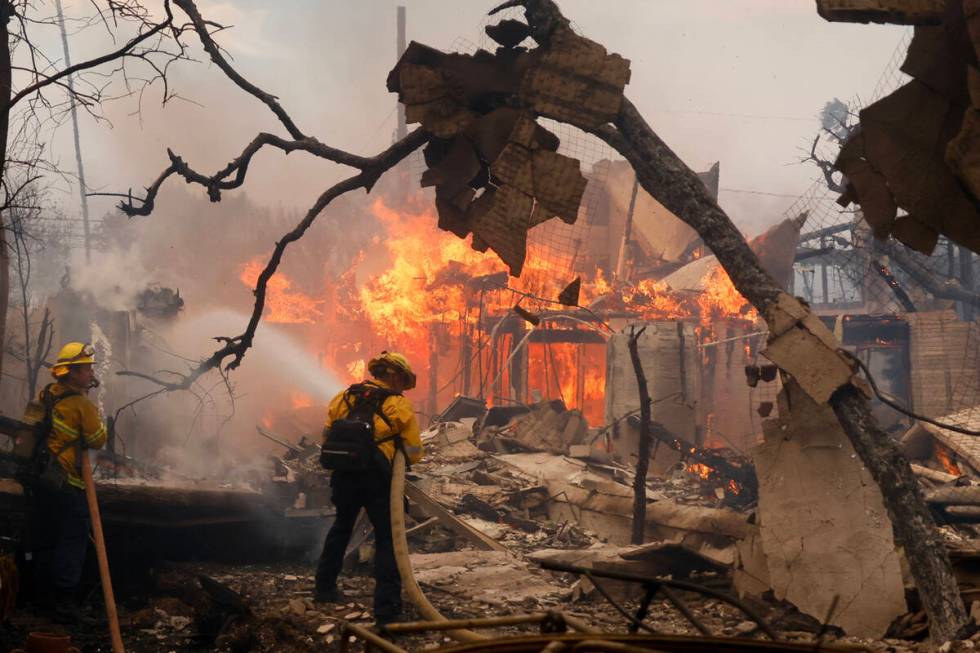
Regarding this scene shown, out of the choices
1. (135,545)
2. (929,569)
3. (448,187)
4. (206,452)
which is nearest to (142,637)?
(135,545)

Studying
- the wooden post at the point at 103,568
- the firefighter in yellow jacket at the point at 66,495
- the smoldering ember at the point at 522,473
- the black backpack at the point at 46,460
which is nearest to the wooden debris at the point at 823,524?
the smoldering ember at the point at 522,473

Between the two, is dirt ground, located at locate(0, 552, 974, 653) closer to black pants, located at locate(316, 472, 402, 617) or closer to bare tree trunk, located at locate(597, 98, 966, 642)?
black pants, located at locate(316, 472, 402, 617)

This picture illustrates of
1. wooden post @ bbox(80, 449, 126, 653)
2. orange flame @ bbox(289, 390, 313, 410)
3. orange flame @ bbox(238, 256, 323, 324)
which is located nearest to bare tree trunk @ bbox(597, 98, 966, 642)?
wooden post @ bbox(80, 449, 126, 653)

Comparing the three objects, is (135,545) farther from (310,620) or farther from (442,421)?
(442,421)

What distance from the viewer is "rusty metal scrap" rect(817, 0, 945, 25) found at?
341cm

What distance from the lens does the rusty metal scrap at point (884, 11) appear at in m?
3.41

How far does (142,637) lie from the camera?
626cm

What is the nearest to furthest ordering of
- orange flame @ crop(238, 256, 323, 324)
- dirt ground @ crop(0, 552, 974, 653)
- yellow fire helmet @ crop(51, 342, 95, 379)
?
dirt ground @ crop(0, 552, 974, 653), yellow fire helmet @ crop(51, 342, 95, 379), orange flame @ crop(238, 256, 323, 324)

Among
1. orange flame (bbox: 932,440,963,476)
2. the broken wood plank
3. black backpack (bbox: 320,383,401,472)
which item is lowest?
the broken wood plank

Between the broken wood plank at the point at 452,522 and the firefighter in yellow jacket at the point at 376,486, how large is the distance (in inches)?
116

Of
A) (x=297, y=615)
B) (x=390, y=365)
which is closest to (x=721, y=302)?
(x=390, y=365)

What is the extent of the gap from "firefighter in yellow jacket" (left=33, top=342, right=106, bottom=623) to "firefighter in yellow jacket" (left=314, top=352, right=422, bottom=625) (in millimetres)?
1927

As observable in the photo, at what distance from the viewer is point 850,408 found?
5191mm

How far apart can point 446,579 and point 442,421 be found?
1109 cm
